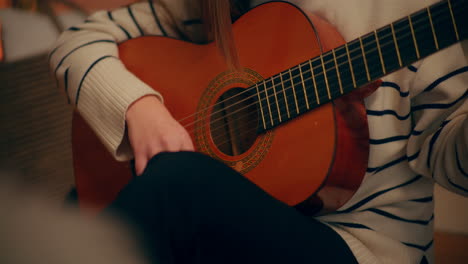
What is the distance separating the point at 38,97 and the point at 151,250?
1.22 metres

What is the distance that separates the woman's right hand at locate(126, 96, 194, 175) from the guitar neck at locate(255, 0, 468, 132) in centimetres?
14

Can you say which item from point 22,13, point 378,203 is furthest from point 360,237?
point 22,13

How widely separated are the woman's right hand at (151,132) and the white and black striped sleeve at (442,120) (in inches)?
14.6

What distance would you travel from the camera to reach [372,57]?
1.62ft

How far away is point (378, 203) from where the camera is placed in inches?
23.5

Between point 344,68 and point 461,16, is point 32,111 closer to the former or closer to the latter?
point 344,68

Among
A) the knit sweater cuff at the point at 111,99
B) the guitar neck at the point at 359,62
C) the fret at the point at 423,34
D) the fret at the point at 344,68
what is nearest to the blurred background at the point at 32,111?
the knit sweater cuff at the point at 111,99

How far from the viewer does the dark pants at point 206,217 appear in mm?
381

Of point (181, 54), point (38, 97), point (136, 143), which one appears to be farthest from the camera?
point (38, 97)

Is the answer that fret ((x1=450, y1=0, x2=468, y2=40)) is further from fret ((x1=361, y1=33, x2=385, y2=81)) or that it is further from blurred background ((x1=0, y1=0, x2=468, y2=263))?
blurred background ((x1=0, y1=0, x2=468, y2=263))

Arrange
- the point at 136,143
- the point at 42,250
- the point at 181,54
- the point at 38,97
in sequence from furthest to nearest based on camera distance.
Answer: the point at 38,97, the point at 181,54, the point at 136,143, the point at 42,250

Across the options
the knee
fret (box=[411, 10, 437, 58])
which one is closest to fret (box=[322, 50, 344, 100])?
fret (box=[411, 10, 437, 58])

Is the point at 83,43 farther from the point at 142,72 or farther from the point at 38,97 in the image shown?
the point at 38,97

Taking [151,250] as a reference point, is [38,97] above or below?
below
